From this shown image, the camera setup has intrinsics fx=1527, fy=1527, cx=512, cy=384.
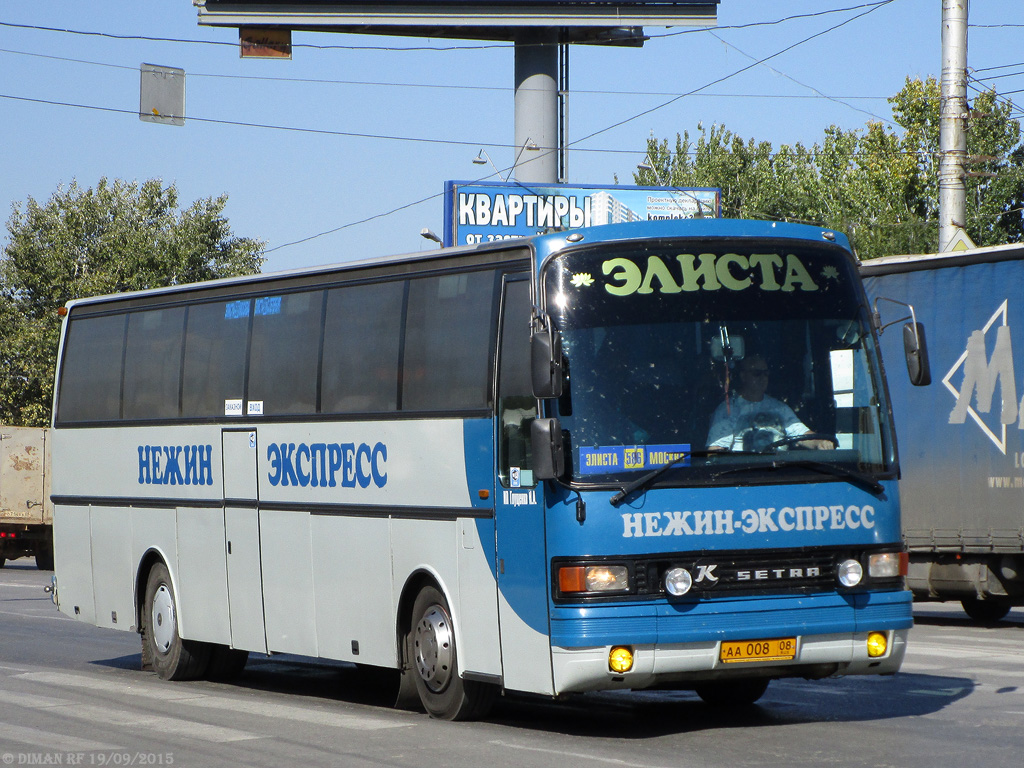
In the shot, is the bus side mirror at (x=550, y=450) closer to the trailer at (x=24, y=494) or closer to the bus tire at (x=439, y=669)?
the bus tire at (x=439, y=669)

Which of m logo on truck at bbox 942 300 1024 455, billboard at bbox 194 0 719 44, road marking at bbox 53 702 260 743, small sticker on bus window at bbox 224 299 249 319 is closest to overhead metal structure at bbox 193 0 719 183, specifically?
billboard at bbox 194 0 719 44

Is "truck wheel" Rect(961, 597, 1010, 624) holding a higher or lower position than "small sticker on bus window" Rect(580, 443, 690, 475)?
lower

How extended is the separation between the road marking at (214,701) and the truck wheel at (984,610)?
9783 mm

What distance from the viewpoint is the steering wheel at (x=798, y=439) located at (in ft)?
29.9

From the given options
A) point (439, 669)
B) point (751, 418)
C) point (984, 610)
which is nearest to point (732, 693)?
point (439, 669)

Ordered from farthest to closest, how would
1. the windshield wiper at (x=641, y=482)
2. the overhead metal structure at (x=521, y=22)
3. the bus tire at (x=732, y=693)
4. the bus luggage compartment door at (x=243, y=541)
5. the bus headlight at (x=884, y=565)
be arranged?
the overhead metal structure at (x=521, y=22) → the bus luggage compartment door at (x=243, y=541) → the bus tire at (x=732, y=693) → the bus headlight at (x=884, y=565) → the windshield wiper at (x=641, y=482)

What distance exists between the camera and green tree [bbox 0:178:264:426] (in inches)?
1944

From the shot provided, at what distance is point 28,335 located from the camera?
48844 millimetres

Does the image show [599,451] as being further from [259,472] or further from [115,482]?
[115,482]

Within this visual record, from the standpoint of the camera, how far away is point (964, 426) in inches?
666

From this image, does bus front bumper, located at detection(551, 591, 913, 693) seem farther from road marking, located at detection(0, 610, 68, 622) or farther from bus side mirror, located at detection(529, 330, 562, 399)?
road marking, located at detection(0, 610, 68, 622)

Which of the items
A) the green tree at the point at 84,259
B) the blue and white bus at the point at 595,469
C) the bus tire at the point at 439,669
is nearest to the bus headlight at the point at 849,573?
the blue and white bus at the point at 595,469

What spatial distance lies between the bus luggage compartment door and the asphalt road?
1.80 feet

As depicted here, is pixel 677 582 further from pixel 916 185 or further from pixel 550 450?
pixel 916 185
